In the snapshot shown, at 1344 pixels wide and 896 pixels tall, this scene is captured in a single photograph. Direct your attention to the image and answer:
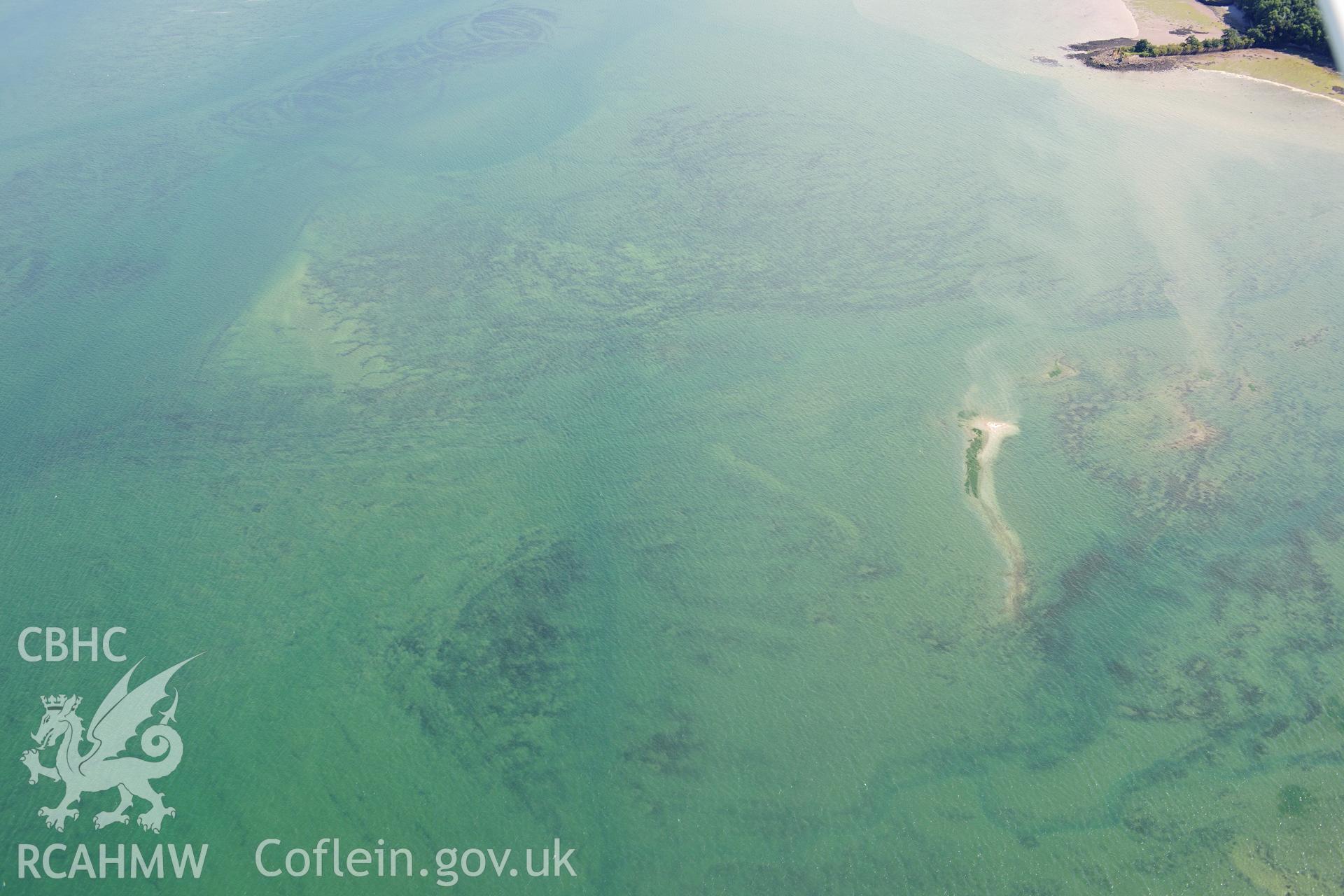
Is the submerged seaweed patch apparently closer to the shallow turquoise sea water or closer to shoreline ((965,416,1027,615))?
the shallow turquoise sea water

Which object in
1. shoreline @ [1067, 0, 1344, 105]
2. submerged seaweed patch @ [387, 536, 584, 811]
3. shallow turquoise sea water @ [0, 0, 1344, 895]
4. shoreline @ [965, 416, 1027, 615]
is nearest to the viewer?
shallow turquoise sea water @ [0, 0, 1344, 895]

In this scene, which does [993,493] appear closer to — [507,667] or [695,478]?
[695,478]

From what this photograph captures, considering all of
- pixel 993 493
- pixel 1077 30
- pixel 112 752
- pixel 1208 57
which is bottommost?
pixel 112 752

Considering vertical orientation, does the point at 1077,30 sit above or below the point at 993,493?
above

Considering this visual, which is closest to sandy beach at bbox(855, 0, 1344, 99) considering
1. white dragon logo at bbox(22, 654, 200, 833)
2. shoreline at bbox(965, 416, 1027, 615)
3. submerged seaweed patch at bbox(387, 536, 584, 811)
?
shoreline at bbox(965, 416, 1027, 615)

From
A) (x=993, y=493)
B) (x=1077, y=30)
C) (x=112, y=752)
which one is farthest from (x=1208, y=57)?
(x=112, y=752)

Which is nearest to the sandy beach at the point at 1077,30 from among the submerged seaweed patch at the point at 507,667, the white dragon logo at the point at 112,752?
the submerged seaweed patch at the point at 507,667

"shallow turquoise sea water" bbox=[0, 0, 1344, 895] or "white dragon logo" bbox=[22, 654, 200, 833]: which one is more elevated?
"shallow turquoise sea water" bbox=[0, 0, 1344, 895]
